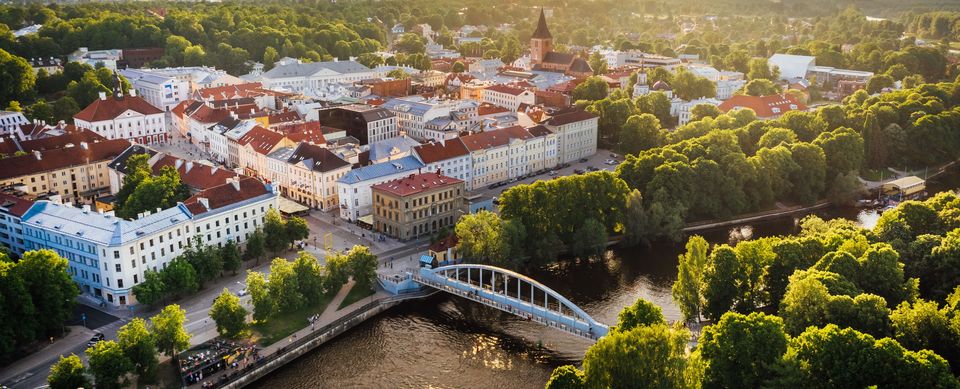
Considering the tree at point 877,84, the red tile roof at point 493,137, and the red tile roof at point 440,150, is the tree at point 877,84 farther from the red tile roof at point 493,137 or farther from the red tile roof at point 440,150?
the red tile roof at point 440,150

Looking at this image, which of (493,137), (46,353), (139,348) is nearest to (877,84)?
(493,137)

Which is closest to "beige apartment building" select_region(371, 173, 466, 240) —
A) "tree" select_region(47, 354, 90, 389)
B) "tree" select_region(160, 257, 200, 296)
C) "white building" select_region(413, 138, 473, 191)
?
"white building" select_region(413, 138, 473, 191)

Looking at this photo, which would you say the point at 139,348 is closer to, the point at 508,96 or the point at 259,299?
the point at 259,299

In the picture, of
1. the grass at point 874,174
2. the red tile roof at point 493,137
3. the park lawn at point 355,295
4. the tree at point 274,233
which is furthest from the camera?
the grass at point 874,174

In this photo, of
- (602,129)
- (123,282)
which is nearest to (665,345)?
(123,282)

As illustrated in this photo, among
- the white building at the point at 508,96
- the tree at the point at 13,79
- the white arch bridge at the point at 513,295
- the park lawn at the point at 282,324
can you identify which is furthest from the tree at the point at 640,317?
the tree at the point at 13,79
